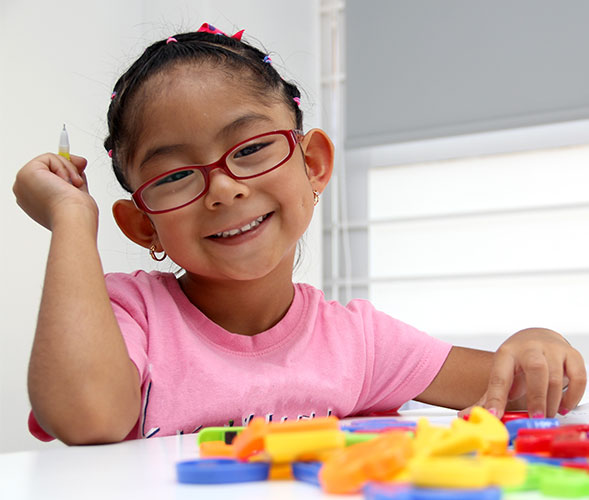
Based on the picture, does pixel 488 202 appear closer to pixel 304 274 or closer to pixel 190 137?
pixel 304 274

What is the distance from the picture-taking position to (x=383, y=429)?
0.59m

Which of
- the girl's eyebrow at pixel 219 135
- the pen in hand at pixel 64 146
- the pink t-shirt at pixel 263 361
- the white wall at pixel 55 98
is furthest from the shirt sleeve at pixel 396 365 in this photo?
the white wall at pixel 55 98

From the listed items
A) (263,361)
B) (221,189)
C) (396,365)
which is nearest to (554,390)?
(396,365)

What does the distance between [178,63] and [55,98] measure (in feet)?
2.77

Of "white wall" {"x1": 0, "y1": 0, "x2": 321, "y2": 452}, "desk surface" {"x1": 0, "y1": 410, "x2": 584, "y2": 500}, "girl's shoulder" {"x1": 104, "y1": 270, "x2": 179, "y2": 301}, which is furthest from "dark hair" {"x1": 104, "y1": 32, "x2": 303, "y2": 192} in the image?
"white wall" {"x1": 0, "y1": 0, "x2": 321, "y2": 452}

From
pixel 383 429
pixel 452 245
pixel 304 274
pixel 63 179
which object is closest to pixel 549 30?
pixel 452 245

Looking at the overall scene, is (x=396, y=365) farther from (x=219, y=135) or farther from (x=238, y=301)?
(x=219, y=135)

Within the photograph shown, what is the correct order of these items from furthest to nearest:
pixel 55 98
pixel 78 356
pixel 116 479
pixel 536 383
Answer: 1. pixel 55 98
2. pixel 536 383
3. pixel 78 356
4. pixel 116 479

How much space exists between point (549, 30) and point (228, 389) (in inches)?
63.4

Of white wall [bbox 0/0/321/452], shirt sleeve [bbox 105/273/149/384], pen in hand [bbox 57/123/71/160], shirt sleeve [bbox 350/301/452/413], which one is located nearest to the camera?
shirt sleeve [bbox 105/273/149/384]

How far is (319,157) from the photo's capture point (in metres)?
1.12

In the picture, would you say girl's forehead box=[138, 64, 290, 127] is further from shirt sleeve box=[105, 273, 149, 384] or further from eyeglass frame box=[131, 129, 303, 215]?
shirt sleeve box=[105, 273, 149, 384]

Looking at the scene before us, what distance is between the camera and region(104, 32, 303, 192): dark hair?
0.96 metres

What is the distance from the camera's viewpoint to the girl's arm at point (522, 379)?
85cm
